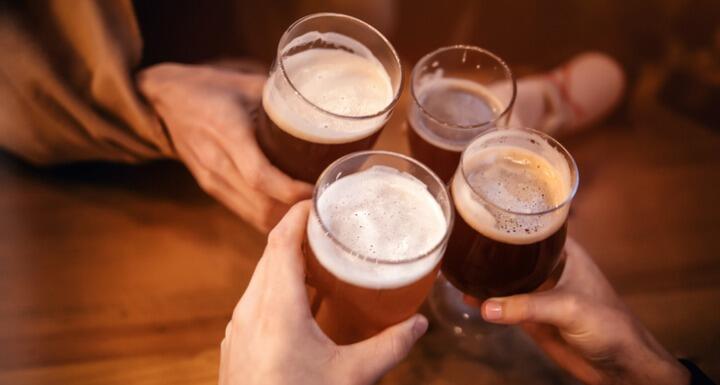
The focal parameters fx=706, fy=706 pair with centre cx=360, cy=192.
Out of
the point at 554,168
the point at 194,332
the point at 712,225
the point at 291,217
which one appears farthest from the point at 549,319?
the point at 712,225

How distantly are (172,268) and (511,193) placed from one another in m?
0.64

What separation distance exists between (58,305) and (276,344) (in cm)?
57

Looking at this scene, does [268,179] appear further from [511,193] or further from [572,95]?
[572,95]

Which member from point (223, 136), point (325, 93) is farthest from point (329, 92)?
point (223, 136)

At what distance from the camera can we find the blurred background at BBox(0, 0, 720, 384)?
3.98 feet

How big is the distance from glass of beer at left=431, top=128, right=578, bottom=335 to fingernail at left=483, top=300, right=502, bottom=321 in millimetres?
26

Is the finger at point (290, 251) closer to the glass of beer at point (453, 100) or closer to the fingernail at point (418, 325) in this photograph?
the fingernail at point (418, 325)

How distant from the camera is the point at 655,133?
5.89 ft

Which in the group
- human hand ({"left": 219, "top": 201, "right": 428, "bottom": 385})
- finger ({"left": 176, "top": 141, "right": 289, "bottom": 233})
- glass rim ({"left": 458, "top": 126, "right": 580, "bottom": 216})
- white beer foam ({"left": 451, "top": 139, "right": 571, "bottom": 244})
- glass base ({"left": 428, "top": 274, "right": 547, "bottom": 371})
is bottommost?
glass base ({"left": 428, "top": 274, "right": 547, "bottom": 371})

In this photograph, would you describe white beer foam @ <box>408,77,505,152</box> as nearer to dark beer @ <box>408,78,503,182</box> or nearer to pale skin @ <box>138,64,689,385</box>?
dark beer @ <box>408,78,503,182</box>

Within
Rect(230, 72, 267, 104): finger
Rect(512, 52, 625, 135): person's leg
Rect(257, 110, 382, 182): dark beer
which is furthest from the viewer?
Rect(512, 52, 625, 135): person's leg

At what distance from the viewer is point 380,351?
92 cm

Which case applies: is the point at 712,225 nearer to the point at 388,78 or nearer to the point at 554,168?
the point at 554,168

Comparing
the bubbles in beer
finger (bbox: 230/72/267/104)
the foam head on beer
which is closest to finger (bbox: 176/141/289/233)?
finger (bbox: 230/72/267/104)
